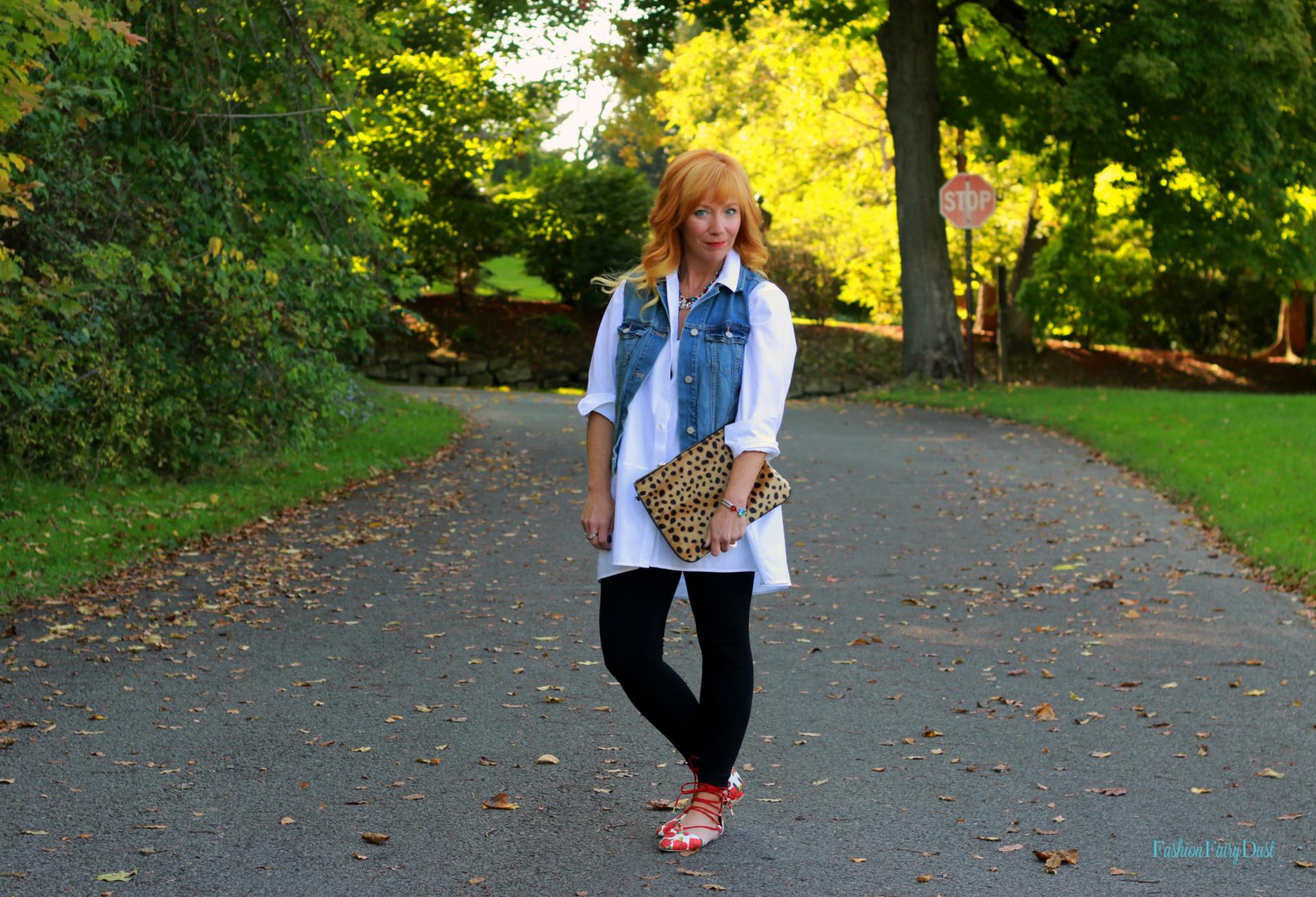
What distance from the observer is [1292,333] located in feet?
115

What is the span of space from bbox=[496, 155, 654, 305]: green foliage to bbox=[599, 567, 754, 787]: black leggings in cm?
3057

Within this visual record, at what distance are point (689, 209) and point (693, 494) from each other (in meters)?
0.83

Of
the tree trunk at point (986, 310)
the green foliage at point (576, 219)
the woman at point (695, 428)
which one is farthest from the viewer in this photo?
the tree trunk at point (986, 310)

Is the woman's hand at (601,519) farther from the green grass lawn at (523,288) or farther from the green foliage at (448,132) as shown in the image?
the green grass lawn at (523,288)

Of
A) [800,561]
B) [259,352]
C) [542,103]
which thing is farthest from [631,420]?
[542,103]

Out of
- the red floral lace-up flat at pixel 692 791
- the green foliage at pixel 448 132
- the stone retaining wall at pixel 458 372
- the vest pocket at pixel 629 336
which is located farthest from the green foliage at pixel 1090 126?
the red floral lace-up flat at pixel 692 791

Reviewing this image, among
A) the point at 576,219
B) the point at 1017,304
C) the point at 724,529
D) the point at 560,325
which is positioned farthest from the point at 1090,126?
the point at 724,529

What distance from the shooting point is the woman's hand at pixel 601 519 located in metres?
4.24

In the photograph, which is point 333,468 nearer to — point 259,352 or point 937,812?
point 259,352

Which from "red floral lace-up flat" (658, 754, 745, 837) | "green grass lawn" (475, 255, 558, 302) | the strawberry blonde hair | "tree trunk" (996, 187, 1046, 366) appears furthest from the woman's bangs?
"green grass lawn" (475, 255, 558, 302)

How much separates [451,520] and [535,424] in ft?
25.8

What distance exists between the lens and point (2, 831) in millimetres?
4344

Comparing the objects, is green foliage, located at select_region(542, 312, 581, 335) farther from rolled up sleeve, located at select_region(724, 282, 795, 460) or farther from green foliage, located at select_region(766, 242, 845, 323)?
rolled up sleeve, located at select_region(724, 282, 795, 460)

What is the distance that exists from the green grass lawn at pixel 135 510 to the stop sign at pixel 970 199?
38.4 ft
